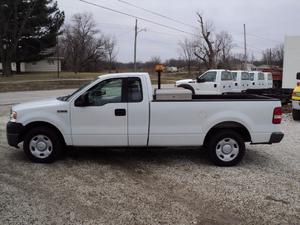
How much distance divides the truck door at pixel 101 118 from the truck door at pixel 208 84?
12.7 m

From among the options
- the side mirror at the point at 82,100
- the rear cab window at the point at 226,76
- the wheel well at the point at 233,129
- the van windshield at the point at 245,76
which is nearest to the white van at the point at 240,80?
the van windshield at the point at 245,76

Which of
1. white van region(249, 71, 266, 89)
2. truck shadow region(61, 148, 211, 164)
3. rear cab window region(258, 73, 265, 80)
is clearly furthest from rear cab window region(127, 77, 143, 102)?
rear cab window region(258, 73, 265, 80)

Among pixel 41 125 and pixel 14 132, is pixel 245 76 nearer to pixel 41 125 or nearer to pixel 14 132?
pixel 41 125

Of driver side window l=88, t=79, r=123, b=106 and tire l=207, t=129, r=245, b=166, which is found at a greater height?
driver side window l=88, t=79, r=123, b=106

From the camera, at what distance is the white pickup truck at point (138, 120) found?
20.3ft

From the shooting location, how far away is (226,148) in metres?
6.38

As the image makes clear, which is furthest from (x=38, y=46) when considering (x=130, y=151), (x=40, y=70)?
(x=130, y=151)

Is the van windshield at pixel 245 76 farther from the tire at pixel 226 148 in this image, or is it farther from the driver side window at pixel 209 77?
the tire at pixel 226 148

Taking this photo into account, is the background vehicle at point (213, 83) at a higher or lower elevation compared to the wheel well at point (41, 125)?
higher

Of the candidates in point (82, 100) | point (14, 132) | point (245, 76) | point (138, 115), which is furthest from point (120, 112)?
point (245, 76)

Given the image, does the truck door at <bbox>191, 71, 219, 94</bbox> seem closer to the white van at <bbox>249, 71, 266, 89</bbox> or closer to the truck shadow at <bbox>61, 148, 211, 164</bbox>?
the white van at <bbox>249, 71, 266, 89</bbox>

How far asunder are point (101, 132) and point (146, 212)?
225cm

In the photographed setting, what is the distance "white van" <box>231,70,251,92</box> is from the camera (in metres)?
20.1

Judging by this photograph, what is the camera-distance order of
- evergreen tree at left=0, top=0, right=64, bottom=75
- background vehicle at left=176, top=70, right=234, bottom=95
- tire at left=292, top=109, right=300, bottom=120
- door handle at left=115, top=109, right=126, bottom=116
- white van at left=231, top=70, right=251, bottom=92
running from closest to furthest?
door handle at left=115, top=109, right=126, bottom=116 → tire at left=292, top=109, right=300, bottom=120 → background vehicle at left=176, top=70, right=234, bottom=95 → white van at left=231, top=70, right=251, bottom=92 → evergreen tree at left=0, top=0, right=64, bottom=75
